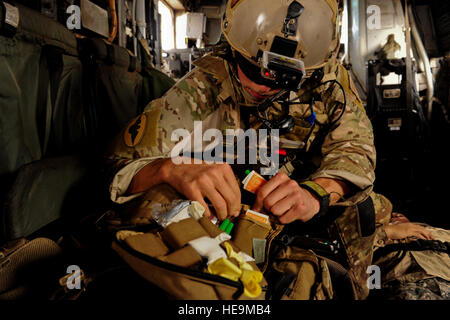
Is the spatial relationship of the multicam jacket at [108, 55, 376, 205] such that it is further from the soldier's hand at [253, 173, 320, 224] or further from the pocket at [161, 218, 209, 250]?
the pocket at [161, 218, 209, 250]

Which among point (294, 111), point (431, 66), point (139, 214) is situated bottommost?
point (139, 214)

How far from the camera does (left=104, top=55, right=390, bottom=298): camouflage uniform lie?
921 mm

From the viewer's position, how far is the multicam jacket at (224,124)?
3.01ft

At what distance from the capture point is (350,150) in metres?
1.00

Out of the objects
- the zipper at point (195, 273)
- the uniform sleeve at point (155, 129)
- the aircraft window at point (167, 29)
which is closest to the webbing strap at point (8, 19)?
the uniform sleeve at point (155, 129)

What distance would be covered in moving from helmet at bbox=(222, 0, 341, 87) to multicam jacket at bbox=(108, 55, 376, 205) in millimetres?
145

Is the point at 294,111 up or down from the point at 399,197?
up

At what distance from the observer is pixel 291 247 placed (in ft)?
2.88

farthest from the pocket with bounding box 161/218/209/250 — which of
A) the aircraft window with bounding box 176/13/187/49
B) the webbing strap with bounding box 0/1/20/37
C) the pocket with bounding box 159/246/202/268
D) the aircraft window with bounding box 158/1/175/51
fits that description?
the aircraft window with bounding box 176/13/187/49
